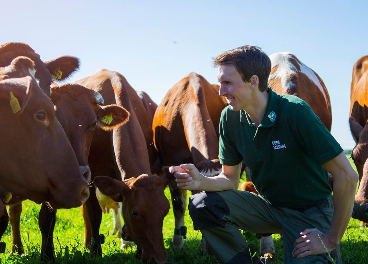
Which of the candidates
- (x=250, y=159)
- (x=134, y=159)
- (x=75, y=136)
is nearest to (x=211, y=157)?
(x=134, y=159)

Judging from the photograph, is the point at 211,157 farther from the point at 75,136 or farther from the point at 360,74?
the point at 360,74

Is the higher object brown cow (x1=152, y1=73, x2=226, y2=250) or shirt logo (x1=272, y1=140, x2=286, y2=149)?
shirt logo (x1=272, y1=140, x2=286, y2=149)

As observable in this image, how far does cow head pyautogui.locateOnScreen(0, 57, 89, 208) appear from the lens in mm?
3752

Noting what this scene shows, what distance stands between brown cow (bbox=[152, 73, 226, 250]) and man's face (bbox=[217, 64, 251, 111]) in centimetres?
256

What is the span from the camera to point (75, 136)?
5840 mm

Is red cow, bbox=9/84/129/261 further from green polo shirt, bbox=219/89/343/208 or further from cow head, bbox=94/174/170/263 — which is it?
green polo shirt, bbox=219/89/343/208

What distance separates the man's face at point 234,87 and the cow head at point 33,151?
149 cm

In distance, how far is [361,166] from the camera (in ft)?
23.0

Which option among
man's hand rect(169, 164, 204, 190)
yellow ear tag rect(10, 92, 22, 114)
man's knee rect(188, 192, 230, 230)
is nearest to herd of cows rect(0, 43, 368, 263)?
yellow ear tag rect(10, 92, 22, 114)

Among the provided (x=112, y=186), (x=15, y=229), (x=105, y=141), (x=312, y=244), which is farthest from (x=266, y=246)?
(x=15, y=229)

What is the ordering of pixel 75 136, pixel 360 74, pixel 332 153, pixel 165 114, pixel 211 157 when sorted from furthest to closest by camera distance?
pixel 360 74, pixel 165 114, pixel 211 157, pixel 75 136, pixel 332 153

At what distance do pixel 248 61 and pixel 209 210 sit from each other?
4.46ft

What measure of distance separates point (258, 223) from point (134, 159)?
2351 mm

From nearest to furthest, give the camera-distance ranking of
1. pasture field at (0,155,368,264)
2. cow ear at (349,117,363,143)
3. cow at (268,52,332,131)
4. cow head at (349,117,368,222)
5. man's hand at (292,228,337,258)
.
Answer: man's hand at (292,228,337,258) < pasture field at (0,155,368,264) < cow head at (349,117,368,222) < cow at (268,52,332,131) < cow ear at (349,117,363,143)
